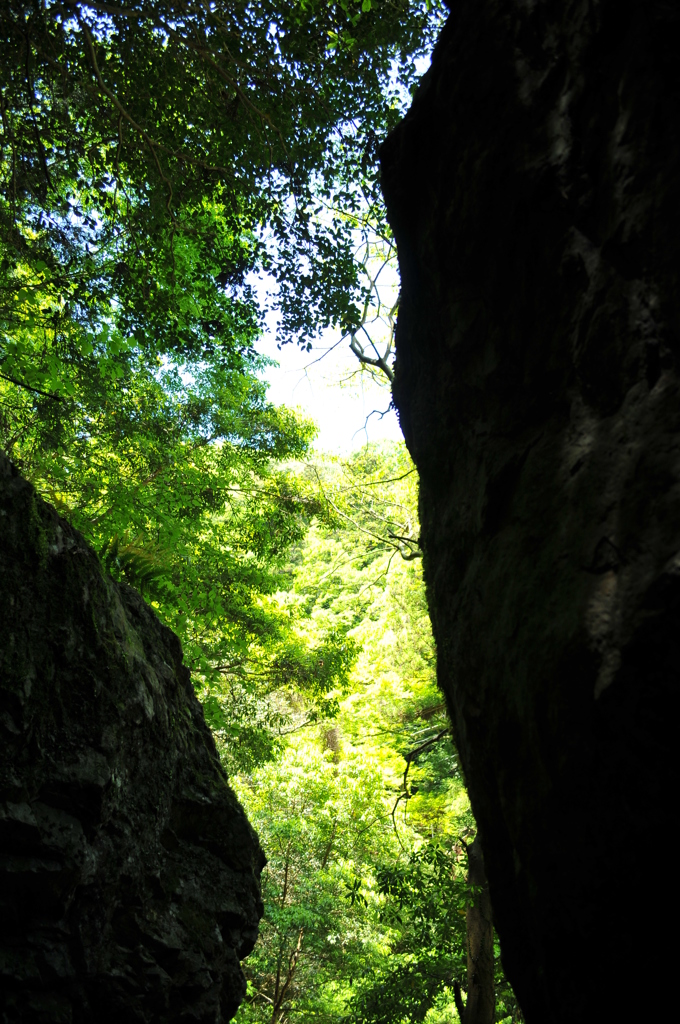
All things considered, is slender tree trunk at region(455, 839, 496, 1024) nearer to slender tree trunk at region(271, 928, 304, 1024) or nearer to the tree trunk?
the tree trunk

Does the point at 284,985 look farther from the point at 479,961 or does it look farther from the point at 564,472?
the point at 564,472

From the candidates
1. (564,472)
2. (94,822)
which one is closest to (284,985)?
(94,822)

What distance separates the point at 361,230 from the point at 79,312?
11.7 feet

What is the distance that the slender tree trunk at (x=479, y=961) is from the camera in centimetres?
627

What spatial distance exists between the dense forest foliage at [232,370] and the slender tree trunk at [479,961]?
22 cm

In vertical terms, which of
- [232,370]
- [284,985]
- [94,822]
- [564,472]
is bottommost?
[284,985]

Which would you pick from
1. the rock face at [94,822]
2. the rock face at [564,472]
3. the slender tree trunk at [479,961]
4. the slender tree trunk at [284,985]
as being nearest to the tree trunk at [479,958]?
the slender tree trunk at [479,961]

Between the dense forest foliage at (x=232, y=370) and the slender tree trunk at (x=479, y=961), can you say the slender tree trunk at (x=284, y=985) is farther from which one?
the slender tree trunk at (x=479, y=961)

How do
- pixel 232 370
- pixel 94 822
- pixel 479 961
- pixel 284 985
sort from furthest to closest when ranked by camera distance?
pixel 284 985 → pixel 232 370 → pixel 479 961 → pixel 94 822

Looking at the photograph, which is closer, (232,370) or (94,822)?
(94,822)

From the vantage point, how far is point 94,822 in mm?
2885

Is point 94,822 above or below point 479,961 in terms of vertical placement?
above

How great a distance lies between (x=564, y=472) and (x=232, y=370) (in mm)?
7895

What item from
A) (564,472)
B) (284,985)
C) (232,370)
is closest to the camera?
(564,472)
